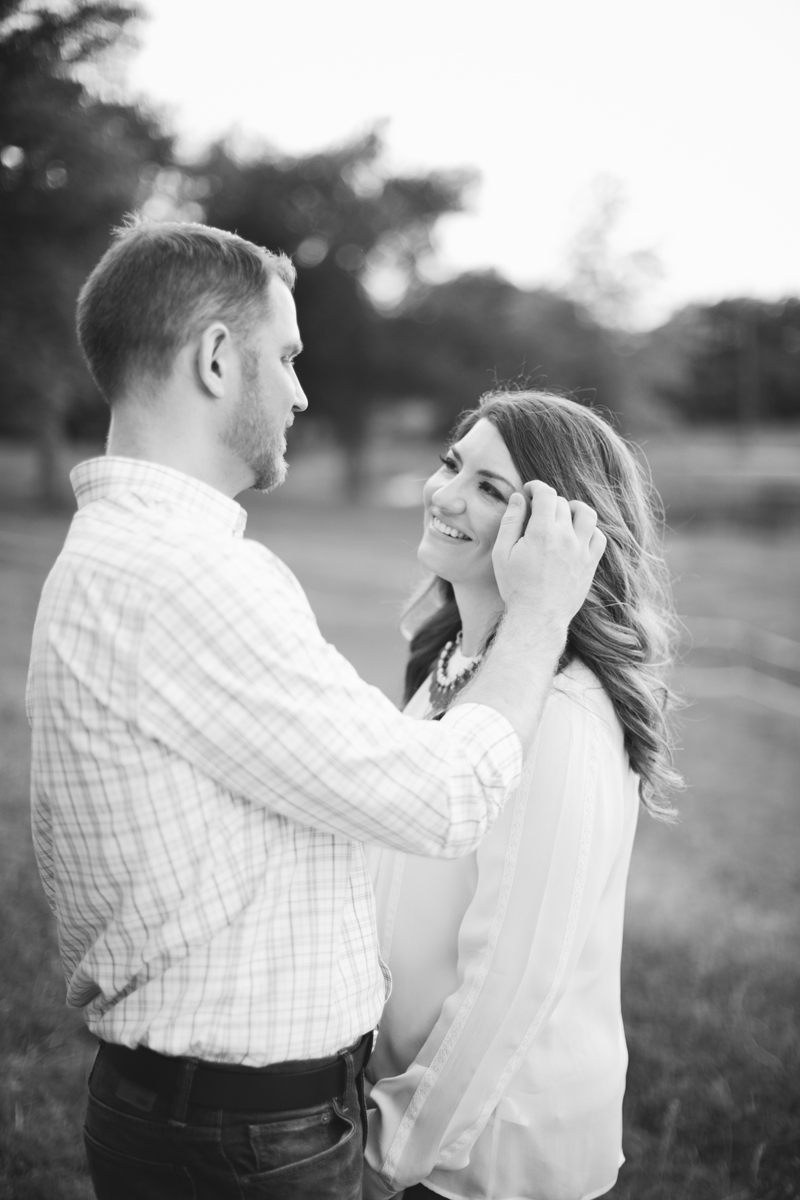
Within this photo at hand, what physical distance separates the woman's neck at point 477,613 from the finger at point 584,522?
63cm

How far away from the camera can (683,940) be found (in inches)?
198

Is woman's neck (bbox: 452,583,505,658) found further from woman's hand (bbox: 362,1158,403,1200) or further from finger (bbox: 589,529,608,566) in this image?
woman's hand (bbox: 362,1158,403,1200)

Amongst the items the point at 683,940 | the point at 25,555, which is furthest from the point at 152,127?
the point at 683,940

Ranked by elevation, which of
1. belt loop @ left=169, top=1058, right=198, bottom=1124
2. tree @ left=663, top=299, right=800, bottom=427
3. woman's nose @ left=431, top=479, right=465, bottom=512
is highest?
tree @ left=663, top=299, right=800, bottom=427

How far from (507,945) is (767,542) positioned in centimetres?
3346

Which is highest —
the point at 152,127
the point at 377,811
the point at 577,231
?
the point at 577,231

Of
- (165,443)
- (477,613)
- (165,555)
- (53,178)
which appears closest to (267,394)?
(165,443)

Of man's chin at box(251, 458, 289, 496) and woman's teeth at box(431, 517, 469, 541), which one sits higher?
man's chin at box(251, 458, 289, 496)

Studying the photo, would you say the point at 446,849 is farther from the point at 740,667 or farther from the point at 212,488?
the point at 740,667

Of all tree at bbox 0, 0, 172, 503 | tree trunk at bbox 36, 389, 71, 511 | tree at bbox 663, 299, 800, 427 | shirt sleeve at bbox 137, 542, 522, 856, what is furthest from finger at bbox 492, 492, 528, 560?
tree at bbox 663, 299, 800, 427

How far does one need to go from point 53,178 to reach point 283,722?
10.4m

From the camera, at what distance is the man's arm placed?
151 centimetres

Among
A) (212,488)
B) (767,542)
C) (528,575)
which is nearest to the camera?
(212,488)

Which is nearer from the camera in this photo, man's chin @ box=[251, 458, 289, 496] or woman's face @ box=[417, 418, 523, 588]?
man's chin @ box=[251, 458, 289, 496]
